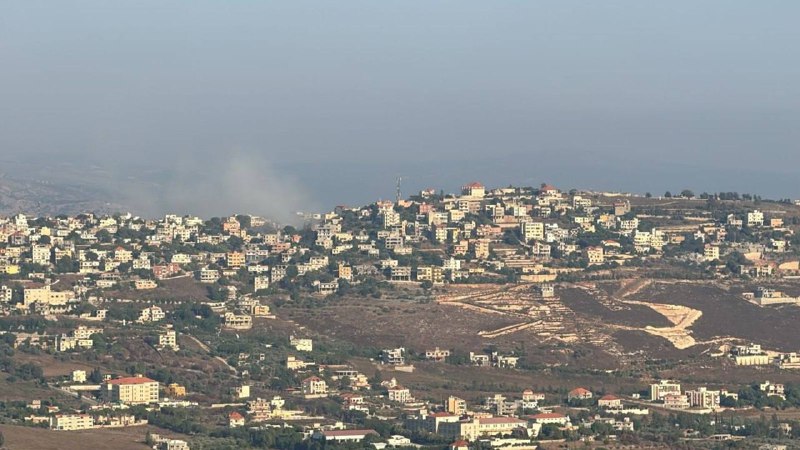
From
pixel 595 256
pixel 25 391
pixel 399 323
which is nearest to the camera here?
pixel 25 391

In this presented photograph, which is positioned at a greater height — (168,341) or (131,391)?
(168,341)

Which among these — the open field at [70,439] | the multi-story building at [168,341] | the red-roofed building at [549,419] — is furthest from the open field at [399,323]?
the open field at [70,439]

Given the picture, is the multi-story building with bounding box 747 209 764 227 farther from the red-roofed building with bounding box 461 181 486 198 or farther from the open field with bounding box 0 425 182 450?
the open field with bounding box 0 425 182 450

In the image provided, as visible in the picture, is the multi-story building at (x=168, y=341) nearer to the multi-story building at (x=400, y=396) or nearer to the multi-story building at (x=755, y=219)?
the multi-story building at (x=400, y=396)

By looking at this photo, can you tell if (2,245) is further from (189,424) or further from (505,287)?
(189,424)

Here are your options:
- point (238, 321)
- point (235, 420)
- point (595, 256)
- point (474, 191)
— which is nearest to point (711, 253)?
point (595, 256)

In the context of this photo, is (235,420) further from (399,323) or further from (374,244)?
(374,244)
